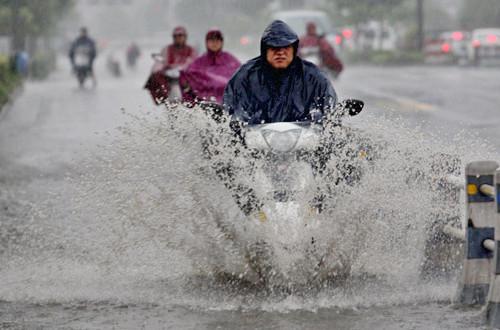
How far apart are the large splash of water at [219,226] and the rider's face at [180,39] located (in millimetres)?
8624

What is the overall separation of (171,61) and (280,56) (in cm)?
932

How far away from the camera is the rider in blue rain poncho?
7.91 m

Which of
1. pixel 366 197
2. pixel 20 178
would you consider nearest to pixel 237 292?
pixel 366 197

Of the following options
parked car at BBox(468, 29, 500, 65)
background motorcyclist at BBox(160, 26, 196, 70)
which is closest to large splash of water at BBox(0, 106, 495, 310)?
background motorcyclist at BBox(160, 26, 196, 70)

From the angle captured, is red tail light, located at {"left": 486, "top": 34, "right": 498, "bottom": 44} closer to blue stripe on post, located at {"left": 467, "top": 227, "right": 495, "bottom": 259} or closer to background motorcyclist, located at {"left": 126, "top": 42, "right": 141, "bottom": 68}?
background motorcyclist, located at {"left": 126, "top": 42, "right": 141, "bottom": 68}

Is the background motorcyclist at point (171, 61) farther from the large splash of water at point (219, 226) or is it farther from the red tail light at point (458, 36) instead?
the red tail light at point (458, 36)

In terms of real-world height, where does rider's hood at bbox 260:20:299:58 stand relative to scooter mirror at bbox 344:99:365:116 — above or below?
above

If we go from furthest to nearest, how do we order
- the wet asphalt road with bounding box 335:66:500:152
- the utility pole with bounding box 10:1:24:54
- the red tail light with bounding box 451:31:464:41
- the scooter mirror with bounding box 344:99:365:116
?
1. the red tail light with bounding box 451:31:464:41
2. the utility pole with bounding box 10:1:24:54
3. the wet asphalt road with bounding box 335:66:500:152
4. the scooter mirror with bounding box 344:99:365:116

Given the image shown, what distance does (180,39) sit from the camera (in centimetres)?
1689

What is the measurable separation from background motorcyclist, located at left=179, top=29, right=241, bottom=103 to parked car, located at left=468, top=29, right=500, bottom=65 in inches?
1301

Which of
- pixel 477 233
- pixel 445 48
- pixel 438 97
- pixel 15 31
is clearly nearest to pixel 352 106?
pixel 477 233

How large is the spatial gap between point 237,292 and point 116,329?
105 centimetres

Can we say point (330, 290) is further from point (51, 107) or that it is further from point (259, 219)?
point (51, 107)

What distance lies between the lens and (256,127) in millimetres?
7539
